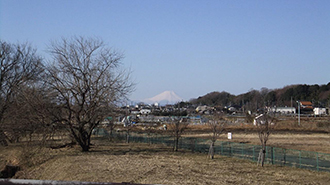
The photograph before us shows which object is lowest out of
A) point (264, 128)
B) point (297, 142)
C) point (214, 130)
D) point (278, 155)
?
point (297, 142)

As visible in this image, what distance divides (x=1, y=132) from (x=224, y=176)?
48.6 feet

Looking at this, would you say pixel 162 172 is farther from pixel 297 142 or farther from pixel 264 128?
pixel 297 142

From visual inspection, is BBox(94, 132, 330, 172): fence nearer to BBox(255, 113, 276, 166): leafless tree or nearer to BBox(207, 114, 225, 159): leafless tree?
BBox(255, 113, 276, 166): leafless tree

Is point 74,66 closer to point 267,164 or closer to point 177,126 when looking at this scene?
point 177,126

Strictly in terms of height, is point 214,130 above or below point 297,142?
above

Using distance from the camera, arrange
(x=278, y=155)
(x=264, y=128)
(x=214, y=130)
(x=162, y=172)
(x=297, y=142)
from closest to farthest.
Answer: (x=162, y=172) < (x=264, y=128) < (x=278, y=155) < (x=214, y=130) < (x=297, y=142)

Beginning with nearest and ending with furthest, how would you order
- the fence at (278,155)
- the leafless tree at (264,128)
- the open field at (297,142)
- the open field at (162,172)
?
the open field at (162,172) < the fence at (278,155) < the leafless tree at (264,128) < the open field at (297,142)

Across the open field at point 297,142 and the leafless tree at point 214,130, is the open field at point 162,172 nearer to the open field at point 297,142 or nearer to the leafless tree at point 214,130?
the leafless tree at point 214,130

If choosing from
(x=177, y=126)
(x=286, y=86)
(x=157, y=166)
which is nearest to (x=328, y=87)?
(x=286, y=86)

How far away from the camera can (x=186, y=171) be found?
17344 mm

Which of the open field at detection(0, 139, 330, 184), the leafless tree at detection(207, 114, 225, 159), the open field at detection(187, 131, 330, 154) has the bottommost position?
the open field at detection(187, 131, 330, 154)

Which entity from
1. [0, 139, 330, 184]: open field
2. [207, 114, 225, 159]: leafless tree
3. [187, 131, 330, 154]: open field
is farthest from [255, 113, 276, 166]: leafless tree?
[187, 131, 330, 154]: open field

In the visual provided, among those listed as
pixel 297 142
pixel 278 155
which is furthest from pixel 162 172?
pixel 297 142

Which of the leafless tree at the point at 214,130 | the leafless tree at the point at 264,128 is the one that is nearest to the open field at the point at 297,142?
the leafless tree at the point at 214,130
